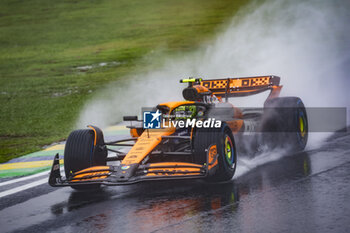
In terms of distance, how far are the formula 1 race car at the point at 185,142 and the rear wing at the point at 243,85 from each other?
1.66 feet

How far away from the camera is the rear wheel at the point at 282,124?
9922mm

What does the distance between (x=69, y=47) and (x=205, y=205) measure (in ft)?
88.8

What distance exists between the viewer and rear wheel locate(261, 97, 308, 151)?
9.92m

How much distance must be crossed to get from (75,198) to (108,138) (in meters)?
5.16

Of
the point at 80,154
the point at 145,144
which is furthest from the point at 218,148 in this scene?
the point at 80,154

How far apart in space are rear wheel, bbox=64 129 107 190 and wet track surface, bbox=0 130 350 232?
409mm

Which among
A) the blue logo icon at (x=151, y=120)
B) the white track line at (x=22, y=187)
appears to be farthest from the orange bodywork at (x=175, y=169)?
the white track line at (x=22, y=187)

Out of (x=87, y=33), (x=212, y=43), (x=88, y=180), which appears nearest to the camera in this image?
(x=88, y=180)

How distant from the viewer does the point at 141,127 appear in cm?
866

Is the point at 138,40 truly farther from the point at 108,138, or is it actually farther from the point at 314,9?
the point at 108,138

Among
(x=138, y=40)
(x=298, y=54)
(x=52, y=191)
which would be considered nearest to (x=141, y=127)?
(x=52, y=191)

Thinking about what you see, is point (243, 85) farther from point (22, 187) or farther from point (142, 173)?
point (22, 187)

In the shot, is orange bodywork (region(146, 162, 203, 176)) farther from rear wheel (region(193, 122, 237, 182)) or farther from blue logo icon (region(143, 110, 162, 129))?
blue logo icon (region(143, 110, 162, 129))

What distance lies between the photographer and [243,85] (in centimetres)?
1102
